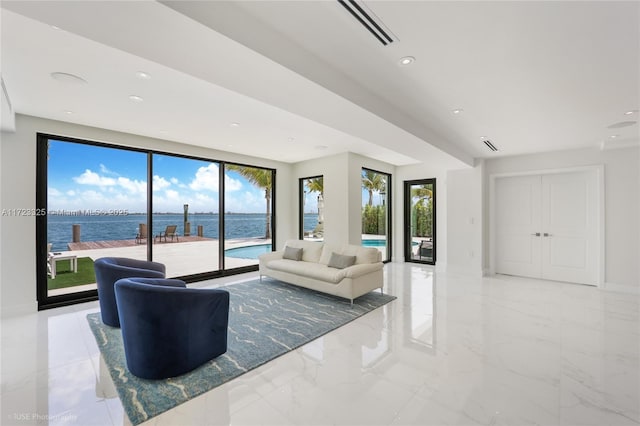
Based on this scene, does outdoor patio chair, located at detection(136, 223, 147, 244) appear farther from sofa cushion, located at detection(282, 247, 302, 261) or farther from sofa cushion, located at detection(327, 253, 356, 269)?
sofa cushion, located at detection(327, 253, 356, 269)

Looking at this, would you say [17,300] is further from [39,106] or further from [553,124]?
[553,124]

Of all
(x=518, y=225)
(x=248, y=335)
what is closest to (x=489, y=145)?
(x=518, y=225)

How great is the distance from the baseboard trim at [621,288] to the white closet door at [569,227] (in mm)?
255

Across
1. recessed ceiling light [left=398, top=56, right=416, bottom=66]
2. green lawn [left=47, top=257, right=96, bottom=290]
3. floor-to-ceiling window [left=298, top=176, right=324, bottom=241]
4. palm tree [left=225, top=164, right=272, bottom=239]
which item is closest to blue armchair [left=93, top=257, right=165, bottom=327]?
green lawn [left=47, top=257, right=96, bottom=290]

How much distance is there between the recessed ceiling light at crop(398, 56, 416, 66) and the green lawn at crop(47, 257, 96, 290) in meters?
5.63

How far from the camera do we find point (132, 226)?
511cm

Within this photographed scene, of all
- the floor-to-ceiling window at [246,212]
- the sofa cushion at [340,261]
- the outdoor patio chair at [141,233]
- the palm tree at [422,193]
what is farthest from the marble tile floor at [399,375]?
the palm tree at [422,193]

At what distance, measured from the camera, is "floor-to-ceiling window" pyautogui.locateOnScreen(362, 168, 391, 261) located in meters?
7.70

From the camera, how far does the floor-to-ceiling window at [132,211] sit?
14.0 feet

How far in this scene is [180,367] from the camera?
2400 millimetres

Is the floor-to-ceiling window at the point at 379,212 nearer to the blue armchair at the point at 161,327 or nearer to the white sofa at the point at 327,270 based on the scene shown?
the white sofa at the point at 327,270

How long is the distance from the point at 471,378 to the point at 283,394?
5.26 feet

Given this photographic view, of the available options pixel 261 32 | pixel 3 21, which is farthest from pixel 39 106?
pixel 261 32

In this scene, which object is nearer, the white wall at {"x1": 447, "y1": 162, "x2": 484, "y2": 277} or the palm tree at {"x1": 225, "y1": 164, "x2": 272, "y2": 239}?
the white wall at {"x1": 447, "y1": 162, "x2": 484, "y2": 277}
